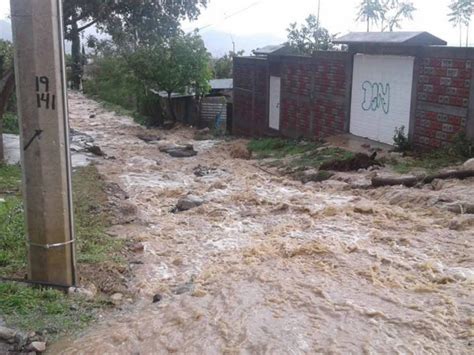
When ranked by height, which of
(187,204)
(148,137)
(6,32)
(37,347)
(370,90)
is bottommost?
(148,137)

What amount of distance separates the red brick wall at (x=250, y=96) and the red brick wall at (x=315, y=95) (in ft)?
5.05

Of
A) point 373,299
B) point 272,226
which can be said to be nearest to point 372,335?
point 373,299

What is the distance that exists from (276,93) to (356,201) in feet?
34.3

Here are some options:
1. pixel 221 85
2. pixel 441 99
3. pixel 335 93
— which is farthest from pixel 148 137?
pixel 441 99

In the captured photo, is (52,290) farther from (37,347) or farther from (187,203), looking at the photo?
(187,203)

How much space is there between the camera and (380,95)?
47.3 ft

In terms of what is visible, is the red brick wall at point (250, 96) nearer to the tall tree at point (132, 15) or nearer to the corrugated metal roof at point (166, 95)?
the tall tree at point (132, 15)

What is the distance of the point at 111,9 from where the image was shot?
16.8m

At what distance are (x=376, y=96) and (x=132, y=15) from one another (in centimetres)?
772

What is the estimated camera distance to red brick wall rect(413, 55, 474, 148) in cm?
1160

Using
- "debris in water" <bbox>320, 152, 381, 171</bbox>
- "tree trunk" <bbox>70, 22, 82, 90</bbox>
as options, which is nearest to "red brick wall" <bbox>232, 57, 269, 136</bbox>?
"debris in water" <bbox>320, 152, 381, 171</bbox>

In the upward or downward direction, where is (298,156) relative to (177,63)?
downward

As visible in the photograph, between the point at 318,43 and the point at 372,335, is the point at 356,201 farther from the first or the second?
the point at 318,43

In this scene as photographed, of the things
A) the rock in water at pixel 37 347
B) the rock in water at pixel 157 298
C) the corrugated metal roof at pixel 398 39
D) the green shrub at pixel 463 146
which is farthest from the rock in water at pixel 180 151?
the rock in water at pixel 37 347
